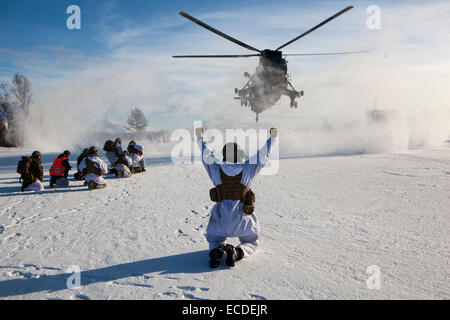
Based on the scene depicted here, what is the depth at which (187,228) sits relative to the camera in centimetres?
433

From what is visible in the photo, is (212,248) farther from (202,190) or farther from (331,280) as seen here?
(202,190)

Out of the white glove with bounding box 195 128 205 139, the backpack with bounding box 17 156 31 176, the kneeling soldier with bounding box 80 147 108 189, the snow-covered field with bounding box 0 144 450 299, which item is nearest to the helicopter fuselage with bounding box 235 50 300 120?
the snow-covered field with bounding box 0 144 450 299

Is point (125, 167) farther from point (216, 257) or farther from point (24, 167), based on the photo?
point (216, 257)

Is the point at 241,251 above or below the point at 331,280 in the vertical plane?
above

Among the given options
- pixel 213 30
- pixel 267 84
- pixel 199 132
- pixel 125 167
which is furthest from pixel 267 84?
pixel 199 132

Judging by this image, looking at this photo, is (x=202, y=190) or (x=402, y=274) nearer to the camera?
(x=402, y=274)

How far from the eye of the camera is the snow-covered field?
2502 mm

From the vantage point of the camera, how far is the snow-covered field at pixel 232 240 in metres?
2.50

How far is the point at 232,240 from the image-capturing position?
3.78 m

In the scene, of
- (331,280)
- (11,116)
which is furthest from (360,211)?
(11,116)

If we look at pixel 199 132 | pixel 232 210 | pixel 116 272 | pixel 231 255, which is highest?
pixel 199 132

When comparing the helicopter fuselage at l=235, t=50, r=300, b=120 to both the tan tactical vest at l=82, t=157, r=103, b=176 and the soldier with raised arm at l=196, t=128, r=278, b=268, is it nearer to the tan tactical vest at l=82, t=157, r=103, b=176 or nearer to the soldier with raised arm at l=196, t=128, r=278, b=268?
the tan tactical vest at l=82, t=157, r=103, b=176
